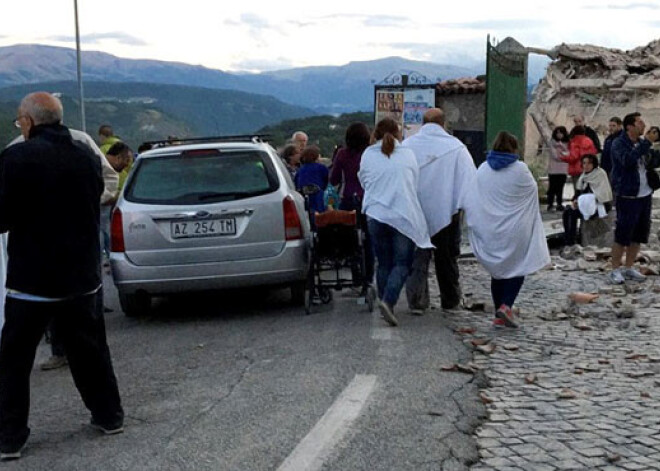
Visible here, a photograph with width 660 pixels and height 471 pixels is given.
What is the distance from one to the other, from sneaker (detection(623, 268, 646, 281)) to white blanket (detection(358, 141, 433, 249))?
3612 mm

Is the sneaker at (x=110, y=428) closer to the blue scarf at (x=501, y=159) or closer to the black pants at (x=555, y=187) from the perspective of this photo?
the blue scarf at (x=501, y=159)

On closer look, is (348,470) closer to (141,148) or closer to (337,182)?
(337,182)

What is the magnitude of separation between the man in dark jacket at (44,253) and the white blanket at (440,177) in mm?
4322

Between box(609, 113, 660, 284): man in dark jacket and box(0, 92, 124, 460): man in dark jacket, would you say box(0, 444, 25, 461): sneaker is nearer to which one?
box(0, 92, 124, 460): man in dark jacket

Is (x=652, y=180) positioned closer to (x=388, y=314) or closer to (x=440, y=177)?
(x=440, y=177)

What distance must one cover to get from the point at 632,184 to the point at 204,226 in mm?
4819

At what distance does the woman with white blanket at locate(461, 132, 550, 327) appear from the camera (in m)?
9.30

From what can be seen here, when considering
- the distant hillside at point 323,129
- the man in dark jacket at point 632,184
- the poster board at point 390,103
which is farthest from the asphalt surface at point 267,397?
the distant hillside at point 323,129

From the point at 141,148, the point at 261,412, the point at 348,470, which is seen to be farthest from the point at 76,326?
the point at 141,148

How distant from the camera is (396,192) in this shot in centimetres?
934

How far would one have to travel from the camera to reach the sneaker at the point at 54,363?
8.06 meters

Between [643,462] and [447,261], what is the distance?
4.64m

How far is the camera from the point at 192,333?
9352mm

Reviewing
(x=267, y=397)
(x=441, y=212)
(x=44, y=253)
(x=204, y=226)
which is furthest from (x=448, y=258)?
(x=44, y=253)
